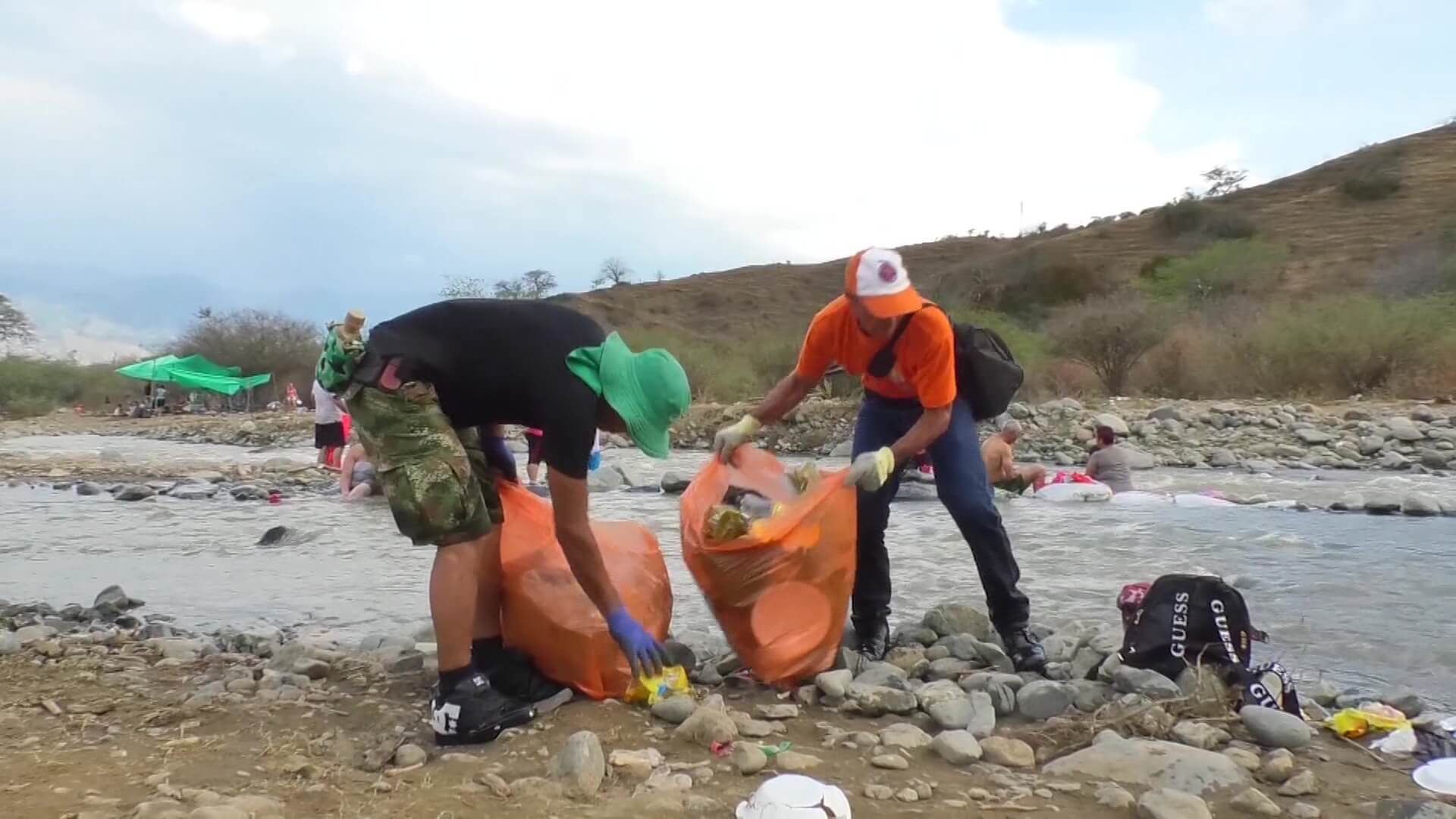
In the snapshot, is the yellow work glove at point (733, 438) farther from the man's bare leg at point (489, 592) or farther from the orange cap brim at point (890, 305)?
the man's bare leg at point (489, 592)

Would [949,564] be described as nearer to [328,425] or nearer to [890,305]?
[890,305]

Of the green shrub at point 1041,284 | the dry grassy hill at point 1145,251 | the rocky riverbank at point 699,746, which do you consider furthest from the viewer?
the green shrub at point 1041,284

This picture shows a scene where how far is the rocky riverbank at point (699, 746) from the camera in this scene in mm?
2342

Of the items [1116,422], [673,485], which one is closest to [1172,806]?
[673,485]

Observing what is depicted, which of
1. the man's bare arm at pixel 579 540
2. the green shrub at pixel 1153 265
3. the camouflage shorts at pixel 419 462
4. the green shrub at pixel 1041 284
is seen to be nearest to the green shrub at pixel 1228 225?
the green shrub at pixel 1153 265

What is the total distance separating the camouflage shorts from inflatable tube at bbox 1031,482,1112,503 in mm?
7166

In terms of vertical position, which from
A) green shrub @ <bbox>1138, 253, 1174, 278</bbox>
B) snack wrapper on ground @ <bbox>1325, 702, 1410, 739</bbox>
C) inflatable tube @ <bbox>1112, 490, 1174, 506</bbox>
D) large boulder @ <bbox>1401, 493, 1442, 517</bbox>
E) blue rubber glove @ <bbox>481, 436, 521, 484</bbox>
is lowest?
large boulder @ <bbox>1401, 493, 1442, 517</bbox>

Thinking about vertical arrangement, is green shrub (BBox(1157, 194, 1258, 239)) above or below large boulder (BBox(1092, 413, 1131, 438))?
above

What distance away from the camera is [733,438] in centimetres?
356

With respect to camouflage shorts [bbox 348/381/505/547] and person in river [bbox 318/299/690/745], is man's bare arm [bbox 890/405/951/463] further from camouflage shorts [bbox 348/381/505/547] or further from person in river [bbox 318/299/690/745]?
camouflage shorts [bbox 348/381/505/547]

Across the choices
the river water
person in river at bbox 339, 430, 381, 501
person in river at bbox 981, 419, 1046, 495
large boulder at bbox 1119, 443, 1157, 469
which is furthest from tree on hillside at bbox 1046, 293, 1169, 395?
person in river at bbox 339, 430, 381, 501

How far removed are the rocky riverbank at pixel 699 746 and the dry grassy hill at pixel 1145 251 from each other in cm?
2939

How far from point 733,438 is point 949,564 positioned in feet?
10.1

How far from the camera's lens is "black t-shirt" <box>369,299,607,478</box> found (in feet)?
8.87
